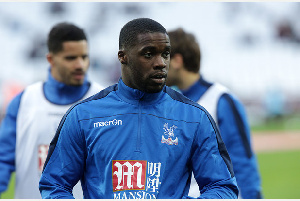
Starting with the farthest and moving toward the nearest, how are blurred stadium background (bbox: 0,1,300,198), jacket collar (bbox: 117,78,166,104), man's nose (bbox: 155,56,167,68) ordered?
1. blurred stadium background (bbox: 0,1,300,198)
2. jacket collar (bbox: 117,78,166,104)
3. man's nose (bbox: 155,56,167,68)

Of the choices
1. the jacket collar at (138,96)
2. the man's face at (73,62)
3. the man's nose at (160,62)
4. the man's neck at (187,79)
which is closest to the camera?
the man's nose at (160,62)

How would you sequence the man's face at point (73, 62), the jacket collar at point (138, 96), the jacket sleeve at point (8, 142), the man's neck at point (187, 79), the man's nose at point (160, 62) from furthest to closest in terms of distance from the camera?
the man's neck at point (187, 79) < the man's face at point (73, 62) < the jacket sleeve at point (8, 142) < the jacket collar at point (138, 96) < the man's nose at point (160, 62)

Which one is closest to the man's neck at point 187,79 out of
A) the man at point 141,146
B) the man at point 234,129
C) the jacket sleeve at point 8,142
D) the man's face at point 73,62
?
the man at point 234,129

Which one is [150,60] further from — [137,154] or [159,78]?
[137,154]

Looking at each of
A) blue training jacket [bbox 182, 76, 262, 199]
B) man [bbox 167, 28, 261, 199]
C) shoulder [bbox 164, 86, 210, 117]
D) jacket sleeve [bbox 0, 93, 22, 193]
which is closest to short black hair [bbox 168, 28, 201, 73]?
man [bbox 167, 28, 261, 199]

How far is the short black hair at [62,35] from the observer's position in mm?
4207

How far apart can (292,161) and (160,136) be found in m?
14.2

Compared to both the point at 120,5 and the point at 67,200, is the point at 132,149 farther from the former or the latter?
the point at 120,5

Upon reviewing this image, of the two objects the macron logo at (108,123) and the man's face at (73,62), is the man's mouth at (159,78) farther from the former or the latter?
the man's face at (73,62)

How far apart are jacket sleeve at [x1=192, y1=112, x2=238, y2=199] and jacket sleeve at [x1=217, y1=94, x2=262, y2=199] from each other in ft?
5.53

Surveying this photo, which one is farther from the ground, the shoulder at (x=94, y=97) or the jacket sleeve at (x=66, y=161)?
the shoulder at (x=94, y=97)

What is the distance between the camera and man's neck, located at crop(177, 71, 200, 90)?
426 cm

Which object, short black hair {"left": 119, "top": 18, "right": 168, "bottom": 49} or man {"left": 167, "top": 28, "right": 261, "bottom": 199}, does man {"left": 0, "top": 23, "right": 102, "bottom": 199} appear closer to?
man {"left": 167, "top": 28, "right": 261, "bottom": 199}

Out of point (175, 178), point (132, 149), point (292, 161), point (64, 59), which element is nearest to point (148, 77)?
point (132, 149)
